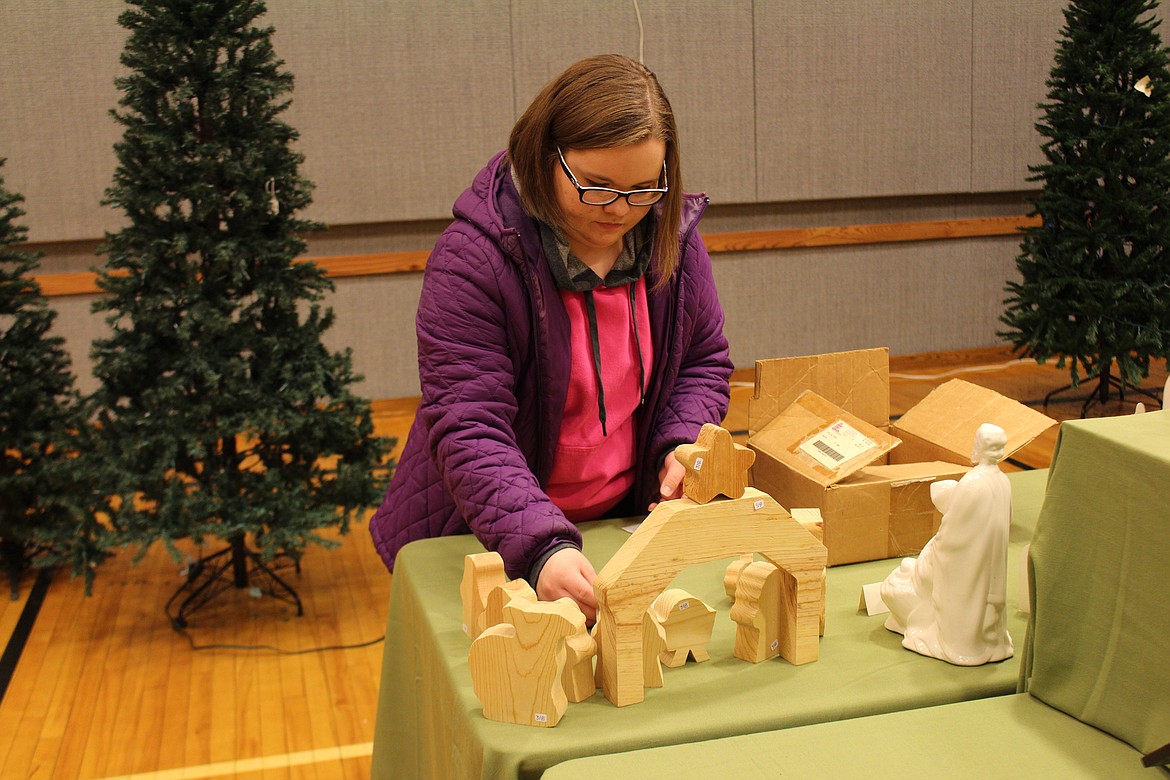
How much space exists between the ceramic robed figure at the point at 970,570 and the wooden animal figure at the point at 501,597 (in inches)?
18.5

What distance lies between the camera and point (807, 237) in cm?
577

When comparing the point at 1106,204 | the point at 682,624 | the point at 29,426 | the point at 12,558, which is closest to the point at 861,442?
the point at 682,624

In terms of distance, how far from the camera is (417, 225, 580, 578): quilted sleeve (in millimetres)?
1505

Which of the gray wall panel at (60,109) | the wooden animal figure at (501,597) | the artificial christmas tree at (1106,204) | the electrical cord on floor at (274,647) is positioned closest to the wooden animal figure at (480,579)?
the wooden animal figure at (501,597)

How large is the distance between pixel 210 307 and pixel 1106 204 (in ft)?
12.0

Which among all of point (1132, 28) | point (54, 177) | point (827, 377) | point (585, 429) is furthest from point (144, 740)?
point (1132, 28)

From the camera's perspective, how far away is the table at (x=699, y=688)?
115 cm

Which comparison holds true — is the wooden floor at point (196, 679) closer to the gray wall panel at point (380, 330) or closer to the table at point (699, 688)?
the table at point (699, 688)

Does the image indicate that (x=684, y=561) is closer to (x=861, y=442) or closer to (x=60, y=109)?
(x=861, y=442)

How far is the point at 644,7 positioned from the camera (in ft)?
17.7

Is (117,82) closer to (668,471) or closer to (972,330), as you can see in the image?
(668,471)

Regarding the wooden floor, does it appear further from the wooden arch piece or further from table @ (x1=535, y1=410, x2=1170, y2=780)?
table @ (x1=535, y1=410, x2=1170, y2=780)

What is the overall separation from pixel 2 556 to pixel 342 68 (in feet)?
8.52

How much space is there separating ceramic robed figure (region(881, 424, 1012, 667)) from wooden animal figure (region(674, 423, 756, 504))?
23 cm
